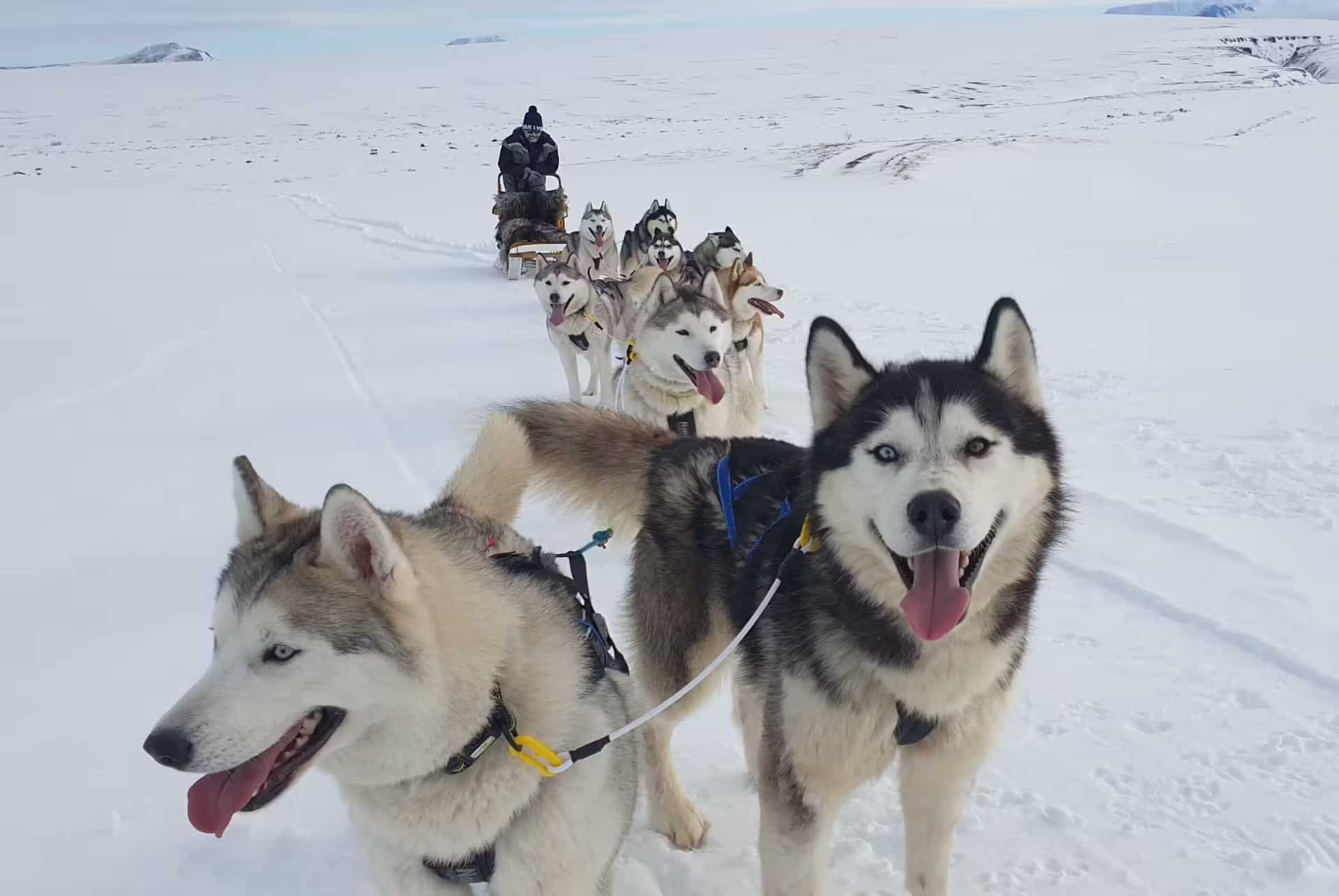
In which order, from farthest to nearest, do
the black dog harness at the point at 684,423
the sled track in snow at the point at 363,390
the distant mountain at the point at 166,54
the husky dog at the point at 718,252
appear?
the distant mountain at the point at 166,54
the husky dog at the point at 718,252
the sled track in snow at the point at 363,390
the black dog harness at the point at 684,423

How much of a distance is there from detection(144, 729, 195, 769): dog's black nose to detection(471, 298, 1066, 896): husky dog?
1.13 meters

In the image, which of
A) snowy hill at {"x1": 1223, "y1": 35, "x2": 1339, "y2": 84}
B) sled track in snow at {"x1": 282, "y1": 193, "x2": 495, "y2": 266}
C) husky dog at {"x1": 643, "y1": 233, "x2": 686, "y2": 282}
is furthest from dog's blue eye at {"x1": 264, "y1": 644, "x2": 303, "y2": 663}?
snowy hill at {"x1": 1223, "y1": 35, "x2": 1339, "y2": 84}

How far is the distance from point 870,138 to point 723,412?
2336cm

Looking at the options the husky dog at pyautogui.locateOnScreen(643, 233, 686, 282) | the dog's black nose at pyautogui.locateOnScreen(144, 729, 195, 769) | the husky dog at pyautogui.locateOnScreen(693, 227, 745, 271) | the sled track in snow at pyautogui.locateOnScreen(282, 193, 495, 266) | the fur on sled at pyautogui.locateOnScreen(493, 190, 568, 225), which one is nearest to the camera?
the dog's black nose at pyautogui.locateOnScreen(144, 729, 195, 769)

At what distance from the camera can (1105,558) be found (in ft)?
12.3

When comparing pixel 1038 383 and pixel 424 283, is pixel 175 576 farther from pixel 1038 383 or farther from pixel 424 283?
pixel 424 283

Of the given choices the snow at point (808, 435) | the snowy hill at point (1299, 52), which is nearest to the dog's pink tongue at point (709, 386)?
the snow at point (808, 435)

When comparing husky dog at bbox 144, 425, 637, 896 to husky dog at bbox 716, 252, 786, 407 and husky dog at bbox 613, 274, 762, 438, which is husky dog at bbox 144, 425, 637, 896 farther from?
husky dog at bbox 716, 252, 786, 407

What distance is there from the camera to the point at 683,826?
251 centimetres

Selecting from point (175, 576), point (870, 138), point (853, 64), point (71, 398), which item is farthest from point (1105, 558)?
point (853, 64)

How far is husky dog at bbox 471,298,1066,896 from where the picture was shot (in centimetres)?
176

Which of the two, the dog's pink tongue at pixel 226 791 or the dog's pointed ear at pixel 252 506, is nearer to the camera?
the dog's pink tongue at pixel 226 791

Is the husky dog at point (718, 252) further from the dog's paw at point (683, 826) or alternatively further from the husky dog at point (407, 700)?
the husky dog at point (407, 700)

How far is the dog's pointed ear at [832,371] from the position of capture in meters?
1.97
